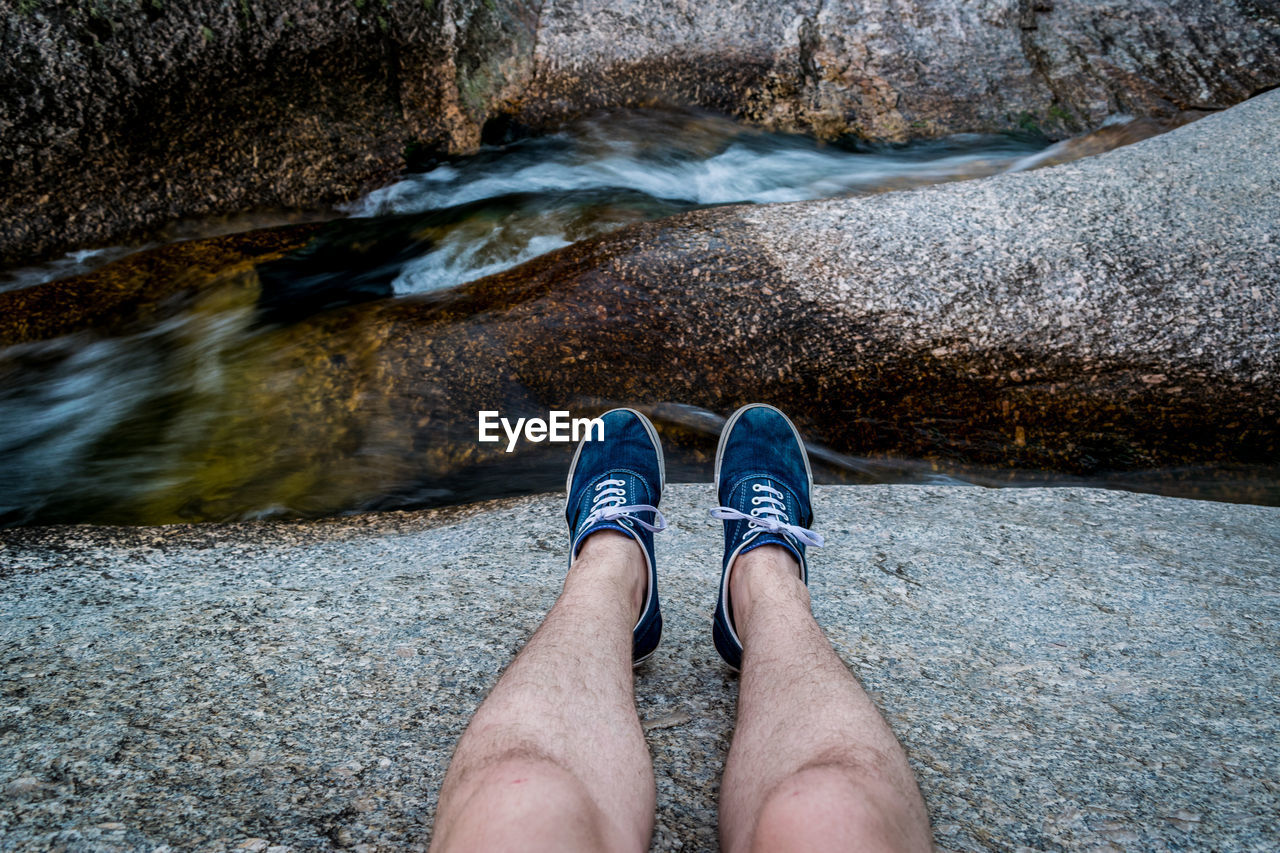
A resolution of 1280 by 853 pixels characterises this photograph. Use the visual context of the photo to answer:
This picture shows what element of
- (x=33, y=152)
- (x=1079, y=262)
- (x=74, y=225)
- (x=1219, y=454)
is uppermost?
(x=33, y=152)

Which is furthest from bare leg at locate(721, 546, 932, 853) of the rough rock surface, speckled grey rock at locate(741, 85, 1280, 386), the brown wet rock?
the rough rock surface

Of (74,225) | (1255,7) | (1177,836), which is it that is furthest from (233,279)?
(1255,7)

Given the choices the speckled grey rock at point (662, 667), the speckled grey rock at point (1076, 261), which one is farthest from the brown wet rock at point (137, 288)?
the speckled grey rock at point (1076, 261)

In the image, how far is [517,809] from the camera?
970 millimetres

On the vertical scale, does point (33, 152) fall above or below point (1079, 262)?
above

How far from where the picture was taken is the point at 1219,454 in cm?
309

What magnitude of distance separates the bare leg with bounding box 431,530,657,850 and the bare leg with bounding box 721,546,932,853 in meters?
0.16

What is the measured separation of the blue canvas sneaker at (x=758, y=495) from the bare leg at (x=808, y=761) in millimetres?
237

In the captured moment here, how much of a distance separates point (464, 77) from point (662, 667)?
4622 mm

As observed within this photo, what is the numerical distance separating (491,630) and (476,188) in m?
3.86

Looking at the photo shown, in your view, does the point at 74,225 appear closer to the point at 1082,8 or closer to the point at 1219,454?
the point at 1219,454

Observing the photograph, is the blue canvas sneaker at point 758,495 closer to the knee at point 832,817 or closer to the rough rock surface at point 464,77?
the knee at point 832,817

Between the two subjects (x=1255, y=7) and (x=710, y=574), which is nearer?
(x=710, y=574)

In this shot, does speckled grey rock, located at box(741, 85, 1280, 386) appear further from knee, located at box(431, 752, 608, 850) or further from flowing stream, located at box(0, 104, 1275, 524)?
knee, located at box(431, 752, 608, 850)
